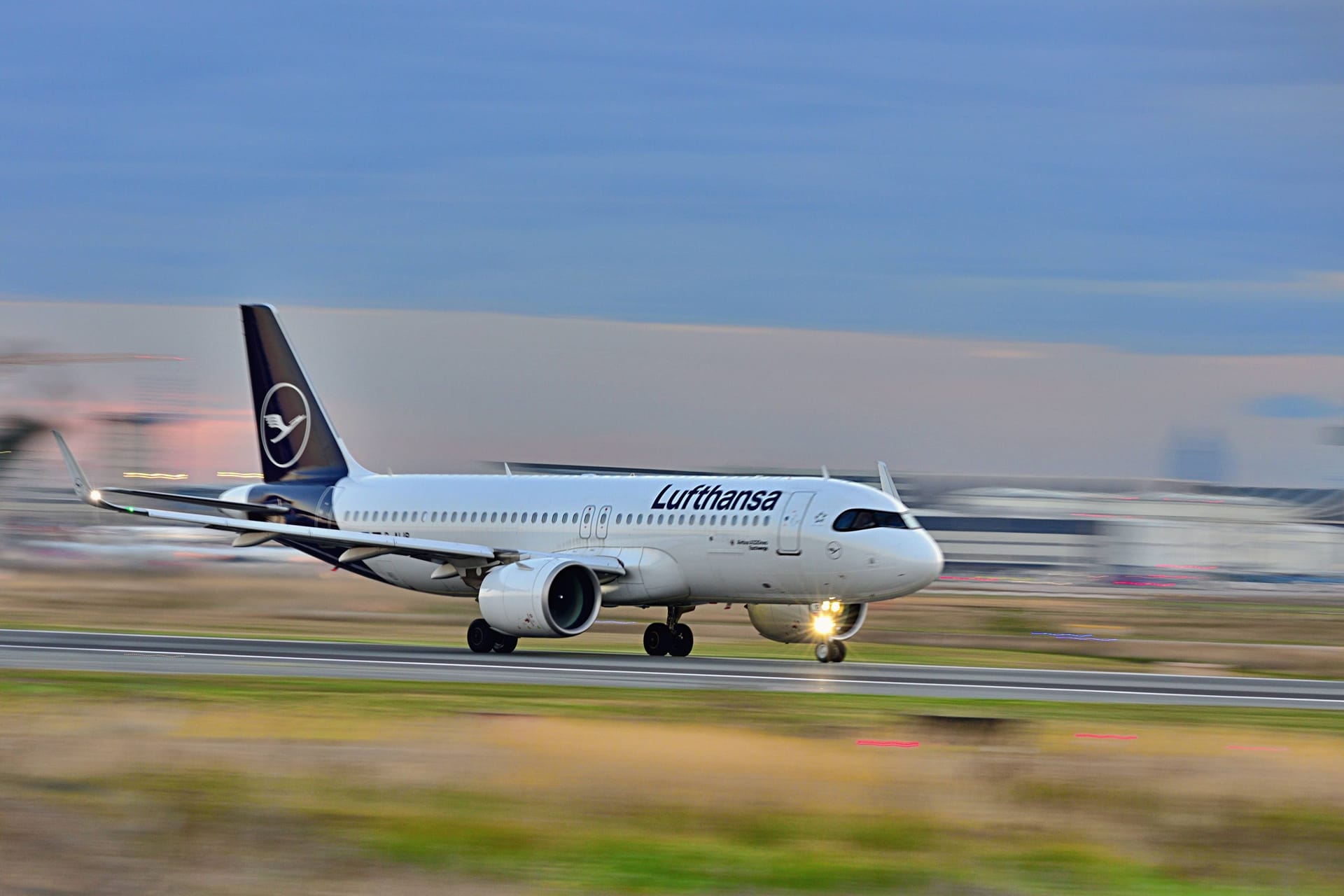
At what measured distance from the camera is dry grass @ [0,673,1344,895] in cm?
1286

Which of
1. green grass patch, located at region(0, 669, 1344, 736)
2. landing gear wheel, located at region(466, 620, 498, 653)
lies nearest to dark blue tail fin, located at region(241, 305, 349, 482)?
landing gear wheel, located at region(466, 620, 498, 653)

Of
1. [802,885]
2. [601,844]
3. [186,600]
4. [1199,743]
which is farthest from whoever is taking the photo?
[186,600]

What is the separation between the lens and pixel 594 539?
35.8 m

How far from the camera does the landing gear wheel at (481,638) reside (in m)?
34.5

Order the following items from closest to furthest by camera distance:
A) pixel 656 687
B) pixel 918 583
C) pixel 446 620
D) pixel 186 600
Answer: pixel 656 687 < pixel 918 583 < pixel 446 620 < pixel 186 600

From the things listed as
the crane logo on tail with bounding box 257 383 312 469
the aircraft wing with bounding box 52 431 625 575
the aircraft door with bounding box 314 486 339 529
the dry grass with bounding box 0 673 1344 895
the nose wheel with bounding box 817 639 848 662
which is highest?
the crane logo on tail with bounding box 257 383 312 469

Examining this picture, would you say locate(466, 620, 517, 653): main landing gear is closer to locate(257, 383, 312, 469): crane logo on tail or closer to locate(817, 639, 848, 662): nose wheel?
locate(817, 639, 848, 662): nose wheel

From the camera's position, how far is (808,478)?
3406 cm

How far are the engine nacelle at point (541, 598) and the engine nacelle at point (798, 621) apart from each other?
12.0ft

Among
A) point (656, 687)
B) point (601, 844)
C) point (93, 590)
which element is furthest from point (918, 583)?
point (93, 590)

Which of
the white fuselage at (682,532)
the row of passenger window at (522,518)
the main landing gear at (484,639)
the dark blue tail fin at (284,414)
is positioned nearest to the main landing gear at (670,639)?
the white fuselage at (682,532)

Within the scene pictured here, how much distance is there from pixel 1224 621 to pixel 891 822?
5375 centimetres

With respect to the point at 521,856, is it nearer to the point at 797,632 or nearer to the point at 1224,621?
the point at 797,632

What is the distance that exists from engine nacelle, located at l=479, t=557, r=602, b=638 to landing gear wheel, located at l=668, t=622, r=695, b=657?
217cm
